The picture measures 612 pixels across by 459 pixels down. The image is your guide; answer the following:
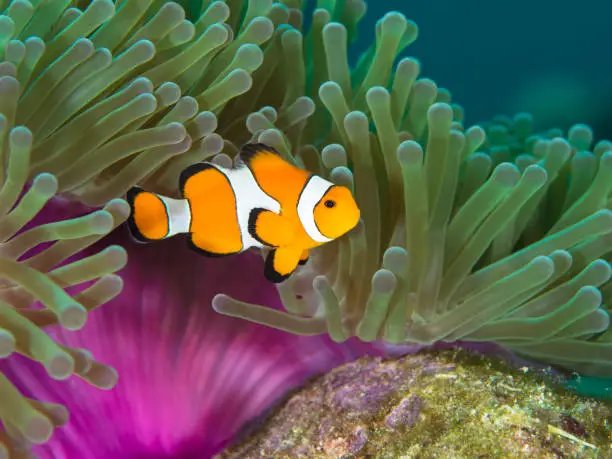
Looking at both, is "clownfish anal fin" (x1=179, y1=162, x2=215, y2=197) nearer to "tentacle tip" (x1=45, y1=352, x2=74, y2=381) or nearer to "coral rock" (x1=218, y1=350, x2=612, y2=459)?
"tentacle tip" (x1=45, y1=352, x2=74, y2=381)

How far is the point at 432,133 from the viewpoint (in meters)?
1.13

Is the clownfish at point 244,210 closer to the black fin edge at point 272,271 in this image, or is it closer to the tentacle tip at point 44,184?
the black fin edge at point 272,271

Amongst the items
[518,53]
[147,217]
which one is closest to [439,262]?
[147,217]

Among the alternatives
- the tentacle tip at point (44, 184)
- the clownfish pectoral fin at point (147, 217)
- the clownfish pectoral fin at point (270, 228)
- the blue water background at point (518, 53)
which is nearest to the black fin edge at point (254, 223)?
the clownfish pectoral fin at point (270, 228)

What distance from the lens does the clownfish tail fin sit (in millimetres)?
953

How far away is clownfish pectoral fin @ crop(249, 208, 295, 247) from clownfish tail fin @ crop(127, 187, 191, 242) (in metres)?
0.10

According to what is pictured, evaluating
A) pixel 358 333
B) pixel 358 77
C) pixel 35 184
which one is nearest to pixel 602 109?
pixel 358 77

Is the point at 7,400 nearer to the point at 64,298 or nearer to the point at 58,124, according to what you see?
the point at 64,298

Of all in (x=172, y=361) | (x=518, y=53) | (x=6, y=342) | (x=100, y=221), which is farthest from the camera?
(x=518, y=53)

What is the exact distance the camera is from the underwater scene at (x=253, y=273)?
92 cm

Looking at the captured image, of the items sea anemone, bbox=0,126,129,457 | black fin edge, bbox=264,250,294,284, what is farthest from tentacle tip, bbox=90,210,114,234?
black fin edge, bbox=264,250,294,284

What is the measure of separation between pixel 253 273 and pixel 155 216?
0.23 m

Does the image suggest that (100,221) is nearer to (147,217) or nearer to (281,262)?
(147,217)

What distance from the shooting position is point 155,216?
37.6 inches
